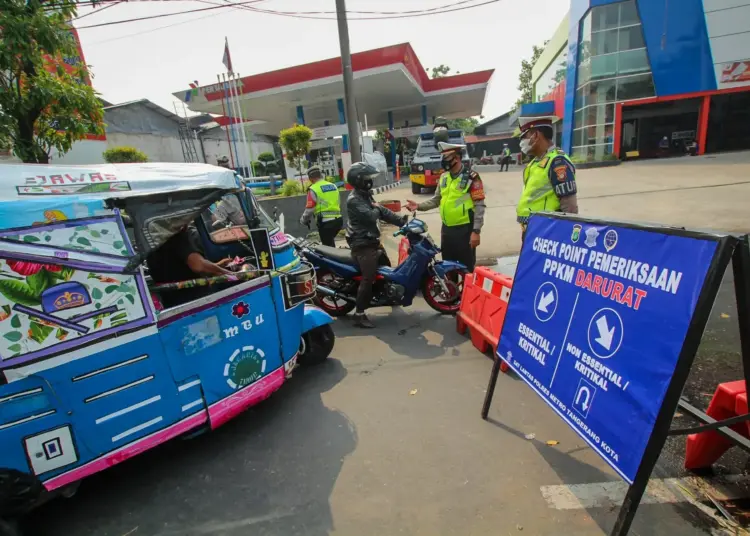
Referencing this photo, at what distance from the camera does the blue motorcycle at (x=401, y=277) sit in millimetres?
4695

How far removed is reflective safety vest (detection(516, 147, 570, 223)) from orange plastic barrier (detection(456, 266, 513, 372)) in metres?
0.69

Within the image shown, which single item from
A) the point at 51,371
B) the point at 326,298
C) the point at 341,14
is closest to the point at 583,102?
the point at 341,14

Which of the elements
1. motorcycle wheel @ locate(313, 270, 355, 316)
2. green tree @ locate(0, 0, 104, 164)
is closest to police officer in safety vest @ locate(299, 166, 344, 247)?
motorcycle wheel @ locate(313, 270, 355, 316)

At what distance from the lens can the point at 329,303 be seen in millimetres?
5352

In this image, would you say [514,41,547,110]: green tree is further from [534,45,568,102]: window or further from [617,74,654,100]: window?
[617,74,654,100]: window

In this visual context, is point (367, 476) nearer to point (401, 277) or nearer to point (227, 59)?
point (401, 277)

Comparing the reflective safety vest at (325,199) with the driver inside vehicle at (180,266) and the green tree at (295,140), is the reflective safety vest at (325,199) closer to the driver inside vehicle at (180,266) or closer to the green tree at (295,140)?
the driver inside vehicle at (180,266)

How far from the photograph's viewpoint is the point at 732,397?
6.96ft

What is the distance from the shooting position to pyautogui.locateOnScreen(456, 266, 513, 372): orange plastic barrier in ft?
12.1

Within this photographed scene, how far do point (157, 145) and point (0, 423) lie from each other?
25.4 metres

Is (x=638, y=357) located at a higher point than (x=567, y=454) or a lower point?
higher

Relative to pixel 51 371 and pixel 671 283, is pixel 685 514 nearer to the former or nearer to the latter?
pixel 671 283

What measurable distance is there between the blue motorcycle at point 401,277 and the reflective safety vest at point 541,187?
120 centimetres

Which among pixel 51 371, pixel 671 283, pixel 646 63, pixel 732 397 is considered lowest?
pixel 732 397
